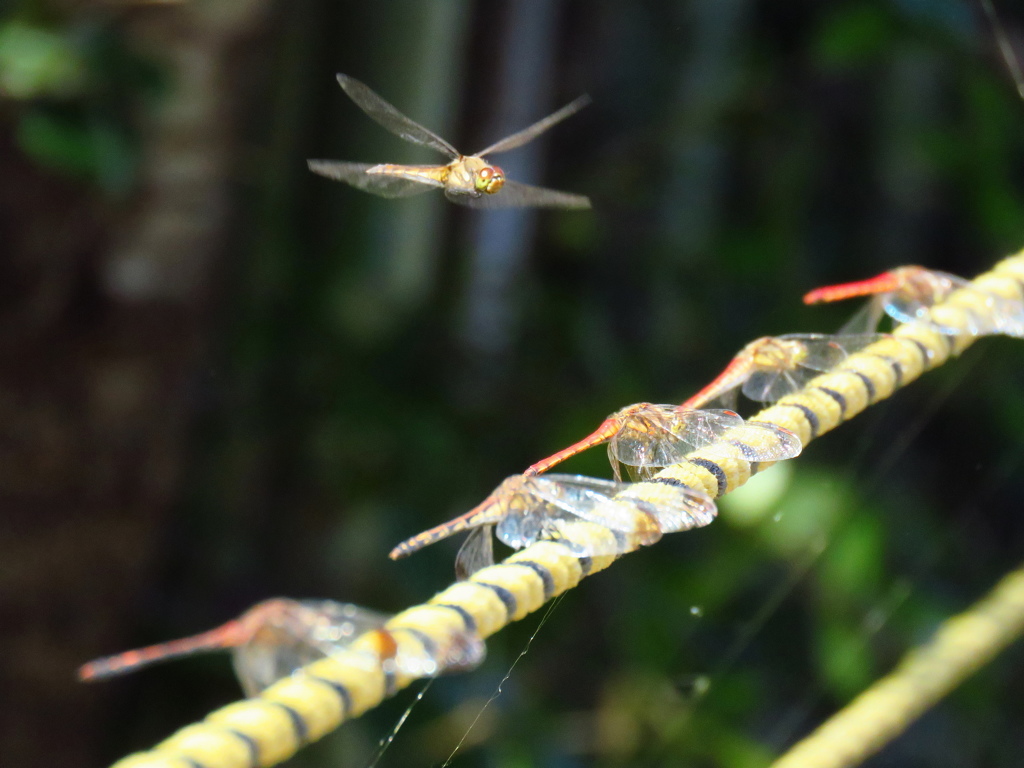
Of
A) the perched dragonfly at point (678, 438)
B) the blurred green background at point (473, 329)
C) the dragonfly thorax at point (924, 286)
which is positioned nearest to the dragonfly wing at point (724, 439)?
the perched dragonfly at point (678, 438)

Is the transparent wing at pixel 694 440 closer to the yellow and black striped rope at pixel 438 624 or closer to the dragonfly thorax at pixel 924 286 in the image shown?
the yellow and black striped rope at pixel 438 624

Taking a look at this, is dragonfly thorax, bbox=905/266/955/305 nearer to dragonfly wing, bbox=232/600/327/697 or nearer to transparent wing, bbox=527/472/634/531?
transparent wing, bbox=527/472/634/531

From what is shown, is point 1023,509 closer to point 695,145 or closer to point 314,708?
point 314,708

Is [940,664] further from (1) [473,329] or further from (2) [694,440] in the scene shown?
(1) [473,329]

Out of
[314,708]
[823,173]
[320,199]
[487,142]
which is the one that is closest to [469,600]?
[314,708]

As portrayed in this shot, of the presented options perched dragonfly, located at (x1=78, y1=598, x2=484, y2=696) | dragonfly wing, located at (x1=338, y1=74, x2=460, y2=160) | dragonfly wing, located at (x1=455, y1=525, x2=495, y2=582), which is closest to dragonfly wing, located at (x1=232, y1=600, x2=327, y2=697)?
perched dragonfly, located at (x1=78, y1=598, x2=484, y2=696)
